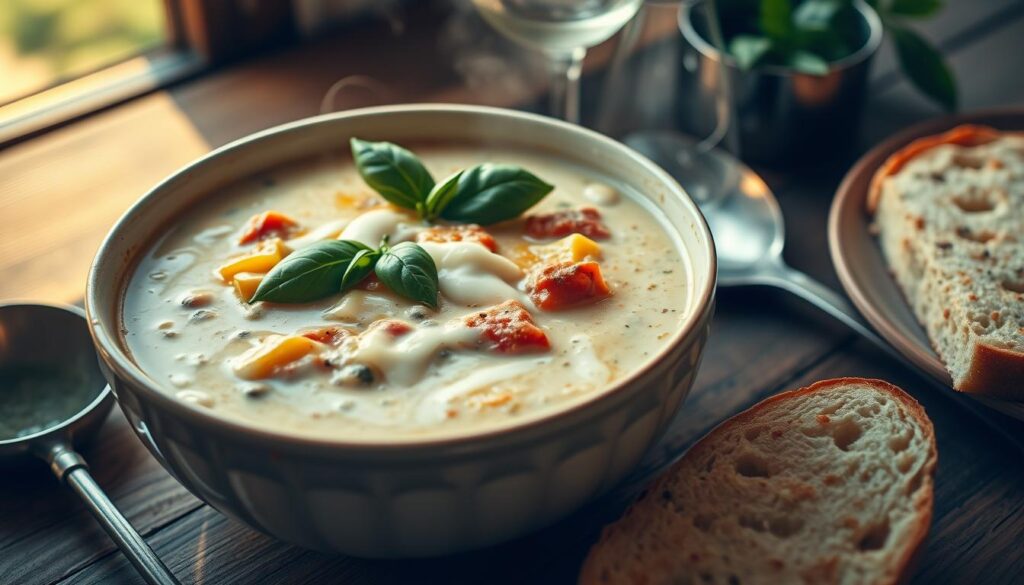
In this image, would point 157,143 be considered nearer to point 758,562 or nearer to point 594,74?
point 594,74

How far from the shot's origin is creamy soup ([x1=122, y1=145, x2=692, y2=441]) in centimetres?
157

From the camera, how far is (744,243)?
2.39 metres

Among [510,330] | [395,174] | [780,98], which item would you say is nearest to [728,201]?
[780,98]

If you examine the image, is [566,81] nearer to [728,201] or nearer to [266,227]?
[728,201]

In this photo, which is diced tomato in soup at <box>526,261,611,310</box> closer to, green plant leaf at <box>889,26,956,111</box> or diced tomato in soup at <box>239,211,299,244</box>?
diced tomato in soup at <box>239,211,299,244</box>

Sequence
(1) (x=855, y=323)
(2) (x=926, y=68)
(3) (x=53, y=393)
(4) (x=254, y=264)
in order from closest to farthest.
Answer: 1. (4) (x=254, y=264)
2. (3) (x=53, y=393)
3. (1) (x=855, y=323)
4. (2) (x=926, y=68)

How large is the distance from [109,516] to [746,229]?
148cm

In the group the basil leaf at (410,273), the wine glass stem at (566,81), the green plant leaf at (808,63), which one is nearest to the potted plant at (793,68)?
the green plant leaf at (808,63)

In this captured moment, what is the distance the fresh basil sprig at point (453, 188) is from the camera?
1.93 meters

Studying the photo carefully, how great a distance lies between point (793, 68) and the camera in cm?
260

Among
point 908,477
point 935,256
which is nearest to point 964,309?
point 935,256

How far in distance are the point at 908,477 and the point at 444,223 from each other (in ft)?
2.98

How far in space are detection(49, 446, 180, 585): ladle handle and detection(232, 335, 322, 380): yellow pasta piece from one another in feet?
1.01

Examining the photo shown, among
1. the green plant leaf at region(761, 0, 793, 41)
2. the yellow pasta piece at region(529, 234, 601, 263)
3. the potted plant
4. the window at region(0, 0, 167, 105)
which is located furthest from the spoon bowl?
the window at region(0, 0, 167, 105)
